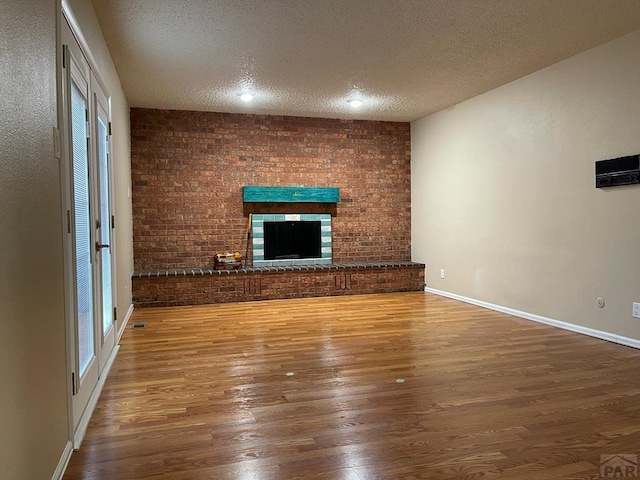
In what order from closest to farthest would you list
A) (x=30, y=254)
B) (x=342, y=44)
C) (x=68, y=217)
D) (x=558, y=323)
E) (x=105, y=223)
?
(x=30, y=254)
(x=68, y=217)
(x=105, y=223)
(x=342, y=44)
(x=558, y=323)

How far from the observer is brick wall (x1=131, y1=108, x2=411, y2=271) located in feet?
20.8

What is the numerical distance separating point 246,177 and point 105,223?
322 cm

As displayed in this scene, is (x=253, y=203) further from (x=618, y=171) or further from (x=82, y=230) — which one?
(x=618, y=171)

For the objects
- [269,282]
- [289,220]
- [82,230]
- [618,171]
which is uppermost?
[618,171]

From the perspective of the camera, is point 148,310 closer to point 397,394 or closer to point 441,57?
point 397,394

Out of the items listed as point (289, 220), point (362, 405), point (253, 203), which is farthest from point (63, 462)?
point (289, 220)

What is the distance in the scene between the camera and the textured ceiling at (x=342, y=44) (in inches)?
132

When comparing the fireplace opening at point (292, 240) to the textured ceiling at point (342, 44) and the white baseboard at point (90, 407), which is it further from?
the white baseboard at point (90, 407)

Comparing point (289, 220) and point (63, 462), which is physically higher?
point (289, 220)

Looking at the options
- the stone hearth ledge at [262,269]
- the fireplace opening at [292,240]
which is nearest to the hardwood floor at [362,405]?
the stone hearth ledge at [262,269]

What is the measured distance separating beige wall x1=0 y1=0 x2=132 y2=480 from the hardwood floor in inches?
17.5

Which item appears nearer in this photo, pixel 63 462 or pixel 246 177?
pixel 63 462

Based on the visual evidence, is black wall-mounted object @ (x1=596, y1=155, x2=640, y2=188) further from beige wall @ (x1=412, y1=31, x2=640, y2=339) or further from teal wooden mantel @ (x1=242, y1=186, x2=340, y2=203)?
teal wooden mantel @ (x1=242, y1=186, x2=340, y2=203)

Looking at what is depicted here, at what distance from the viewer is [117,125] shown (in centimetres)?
463
